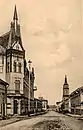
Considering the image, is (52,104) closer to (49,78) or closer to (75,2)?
(49,78)

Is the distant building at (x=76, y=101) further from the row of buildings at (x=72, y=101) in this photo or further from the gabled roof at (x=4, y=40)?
the gabled roof at (x=4, y=40)

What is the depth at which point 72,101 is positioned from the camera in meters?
Answer: 1.52

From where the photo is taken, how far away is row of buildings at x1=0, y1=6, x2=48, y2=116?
145cm

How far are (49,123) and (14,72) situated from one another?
0.95 ft

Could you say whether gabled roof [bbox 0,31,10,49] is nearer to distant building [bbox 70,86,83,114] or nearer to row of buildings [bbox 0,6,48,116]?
row of buildings [bbox 0,6,48,116]

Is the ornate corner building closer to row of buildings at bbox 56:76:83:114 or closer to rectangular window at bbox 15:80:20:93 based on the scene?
rectangular window at bbox 15:80:20:93

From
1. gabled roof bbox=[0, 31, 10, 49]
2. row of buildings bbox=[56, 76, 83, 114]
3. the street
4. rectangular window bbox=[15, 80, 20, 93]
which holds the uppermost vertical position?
gabled roof bbox=[0, 31, 10, 49]

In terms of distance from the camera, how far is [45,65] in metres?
A: 1.53

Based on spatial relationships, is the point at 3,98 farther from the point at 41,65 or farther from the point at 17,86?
the point at 41,65

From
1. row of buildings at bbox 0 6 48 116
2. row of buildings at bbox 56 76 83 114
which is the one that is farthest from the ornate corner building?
row of buildings at bbox 56 76 83 114

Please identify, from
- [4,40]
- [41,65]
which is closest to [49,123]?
[41,65]

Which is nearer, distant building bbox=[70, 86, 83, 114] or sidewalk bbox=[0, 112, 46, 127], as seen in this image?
sidewalk bbox=[0, 112, 46, 127]

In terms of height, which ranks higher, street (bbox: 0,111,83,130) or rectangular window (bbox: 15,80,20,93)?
rectangular window (bbox: 15,80,20,93)

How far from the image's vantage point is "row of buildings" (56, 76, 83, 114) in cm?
150
